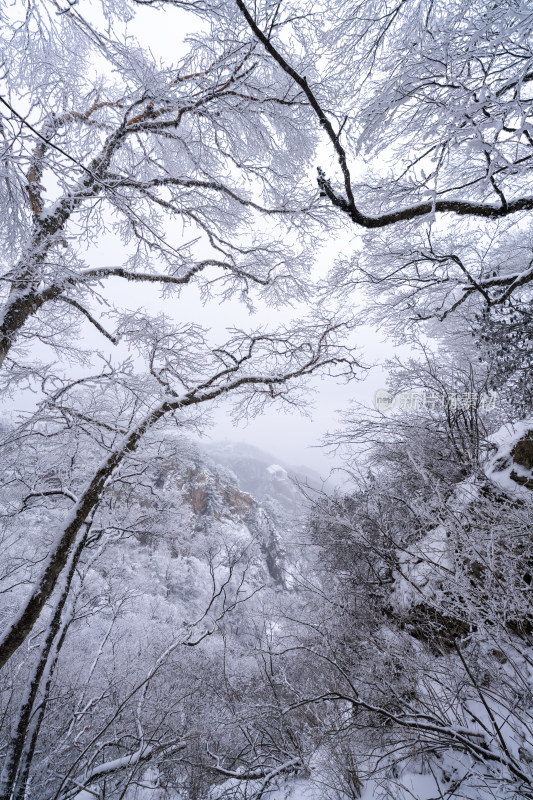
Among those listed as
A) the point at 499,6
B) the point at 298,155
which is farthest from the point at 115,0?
the point at 499,6

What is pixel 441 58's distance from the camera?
2.44m

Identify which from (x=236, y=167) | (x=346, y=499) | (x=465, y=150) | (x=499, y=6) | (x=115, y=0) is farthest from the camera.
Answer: (x=346, y=499)

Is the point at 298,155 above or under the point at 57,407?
above

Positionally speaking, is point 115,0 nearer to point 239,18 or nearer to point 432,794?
point 239,18

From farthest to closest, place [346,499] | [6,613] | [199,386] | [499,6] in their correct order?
[6,613] < [346,499] < [199,386] < [499,6]

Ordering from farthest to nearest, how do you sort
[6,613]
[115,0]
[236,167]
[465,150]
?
[6,613]
[465,150]
[236,167]
[115,0]

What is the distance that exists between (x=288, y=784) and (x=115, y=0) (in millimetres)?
8516

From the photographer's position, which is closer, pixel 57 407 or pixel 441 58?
pixel 441 58

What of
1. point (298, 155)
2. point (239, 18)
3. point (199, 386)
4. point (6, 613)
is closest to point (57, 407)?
point (199, 386)

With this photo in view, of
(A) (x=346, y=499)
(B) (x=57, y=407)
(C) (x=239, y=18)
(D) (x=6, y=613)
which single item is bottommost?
(D) (x=6, y=613)

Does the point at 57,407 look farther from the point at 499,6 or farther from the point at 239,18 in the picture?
the point at 499,6

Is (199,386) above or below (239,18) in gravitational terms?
below

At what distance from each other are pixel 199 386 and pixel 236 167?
2793mm

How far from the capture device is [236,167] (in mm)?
3791
